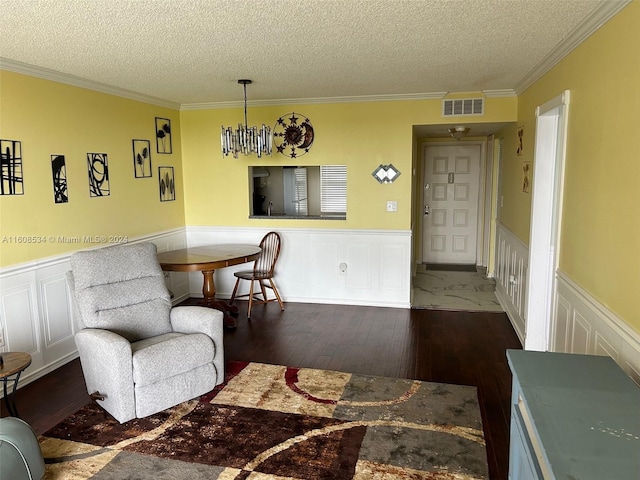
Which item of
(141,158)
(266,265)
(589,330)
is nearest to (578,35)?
(589,330)

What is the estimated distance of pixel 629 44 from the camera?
221 cm

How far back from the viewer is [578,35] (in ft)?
9.37

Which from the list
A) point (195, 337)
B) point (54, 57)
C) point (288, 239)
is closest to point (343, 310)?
point (288, 239)

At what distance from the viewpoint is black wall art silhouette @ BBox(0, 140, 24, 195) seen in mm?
3375

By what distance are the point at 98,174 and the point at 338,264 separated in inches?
107

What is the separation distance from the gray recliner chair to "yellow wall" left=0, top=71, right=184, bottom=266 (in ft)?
2.31

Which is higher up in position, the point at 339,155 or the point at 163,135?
the point at 163,135

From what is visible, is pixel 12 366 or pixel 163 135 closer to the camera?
pixel 12 366

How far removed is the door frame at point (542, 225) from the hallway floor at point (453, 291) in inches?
51.3

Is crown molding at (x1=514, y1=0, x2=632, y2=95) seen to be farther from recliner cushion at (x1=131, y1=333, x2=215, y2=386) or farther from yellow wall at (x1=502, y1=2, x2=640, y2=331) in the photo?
recliner cushion at (x1=131, y1=333, x2=215, y2=386)

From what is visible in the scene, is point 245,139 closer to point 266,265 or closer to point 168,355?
point 266,265

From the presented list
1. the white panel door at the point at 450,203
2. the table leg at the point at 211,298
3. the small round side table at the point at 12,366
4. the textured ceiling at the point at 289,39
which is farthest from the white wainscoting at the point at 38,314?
the white panel door at the point at 450,203

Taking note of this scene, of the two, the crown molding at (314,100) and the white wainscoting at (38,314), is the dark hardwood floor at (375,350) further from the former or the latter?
the crown molding at (314,100)

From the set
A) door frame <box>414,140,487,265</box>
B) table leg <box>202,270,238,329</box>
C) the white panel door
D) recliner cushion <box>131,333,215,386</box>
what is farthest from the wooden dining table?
the white panel door
